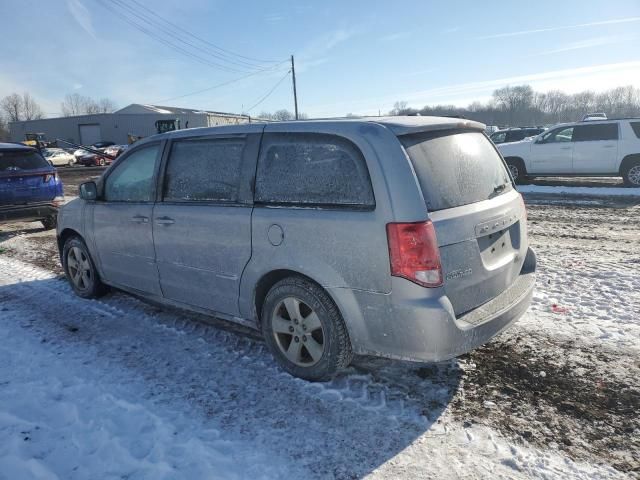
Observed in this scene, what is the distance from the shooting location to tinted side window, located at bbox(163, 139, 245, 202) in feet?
11.9

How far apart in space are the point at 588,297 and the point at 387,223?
10.0 ft

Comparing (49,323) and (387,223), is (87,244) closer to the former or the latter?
(49,323)

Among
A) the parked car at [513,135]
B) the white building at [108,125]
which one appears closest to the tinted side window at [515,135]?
the parked car at [513,135]

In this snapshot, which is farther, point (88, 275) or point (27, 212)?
point (27, 212)

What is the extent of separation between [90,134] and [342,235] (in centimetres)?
7284

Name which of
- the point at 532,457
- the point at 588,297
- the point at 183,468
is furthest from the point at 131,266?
the point at 588,297

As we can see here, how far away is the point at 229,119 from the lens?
7194 cm

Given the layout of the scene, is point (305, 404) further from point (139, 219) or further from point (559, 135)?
point (559, 135)

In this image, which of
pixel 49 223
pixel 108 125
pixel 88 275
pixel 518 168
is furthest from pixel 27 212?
pixel 108 125

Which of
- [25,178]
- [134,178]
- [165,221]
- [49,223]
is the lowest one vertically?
[49,223]

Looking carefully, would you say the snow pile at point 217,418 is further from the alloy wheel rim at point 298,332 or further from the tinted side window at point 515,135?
the tinted side window at point 515,135

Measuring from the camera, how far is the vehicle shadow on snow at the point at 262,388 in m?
2.68

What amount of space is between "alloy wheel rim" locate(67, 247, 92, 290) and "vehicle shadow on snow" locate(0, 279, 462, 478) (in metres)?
0.59

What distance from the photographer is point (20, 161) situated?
8.83 meters
